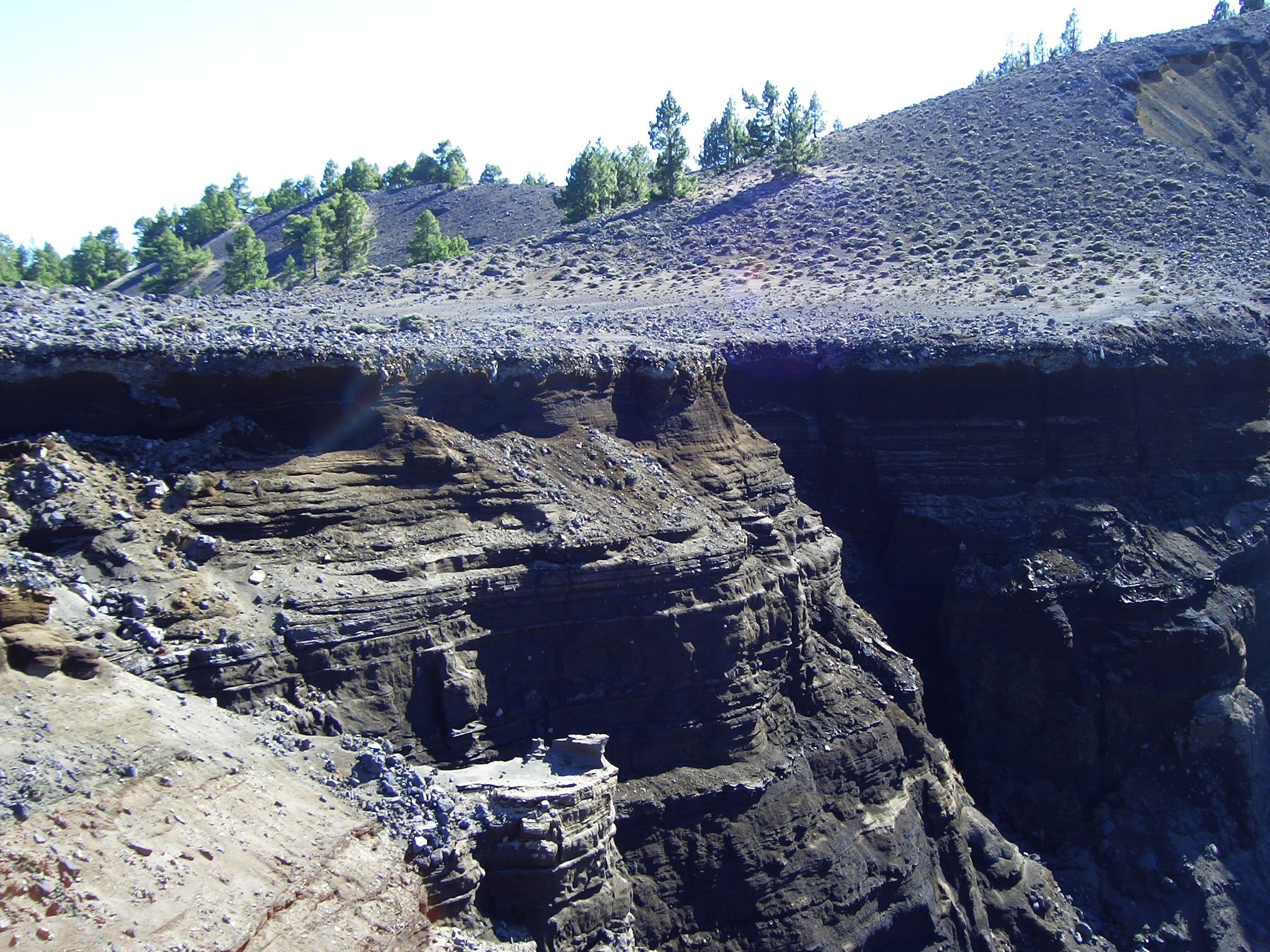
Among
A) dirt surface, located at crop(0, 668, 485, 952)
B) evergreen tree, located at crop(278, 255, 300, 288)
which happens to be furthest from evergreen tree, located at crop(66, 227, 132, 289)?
dirt surface, located at crop(0, 668, 485, 952)

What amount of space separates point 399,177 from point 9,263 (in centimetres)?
2697

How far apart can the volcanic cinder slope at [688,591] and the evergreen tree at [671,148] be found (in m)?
14.9

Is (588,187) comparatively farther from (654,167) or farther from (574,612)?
(574,612)

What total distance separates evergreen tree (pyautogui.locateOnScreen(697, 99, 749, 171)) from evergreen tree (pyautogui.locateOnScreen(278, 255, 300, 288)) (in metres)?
21.1

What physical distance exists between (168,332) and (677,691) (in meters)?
10.1

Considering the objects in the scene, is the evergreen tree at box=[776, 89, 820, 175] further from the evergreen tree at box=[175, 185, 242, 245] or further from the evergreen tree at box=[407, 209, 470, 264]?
the evergreen tree at box=[175, 185, 242, 245]

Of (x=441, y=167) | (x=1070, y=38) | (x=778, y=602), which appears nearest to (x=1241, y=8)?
(x=1070, y=38)

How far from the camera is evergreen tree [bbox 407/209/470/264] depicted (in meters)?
45.9

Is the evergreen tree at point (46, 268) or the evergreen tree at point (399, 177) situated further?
the evergreen tree at point (399, 177)

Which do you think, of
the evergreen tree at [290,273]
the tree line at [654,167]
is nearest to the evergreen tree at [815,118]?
the tree line at [654,167]

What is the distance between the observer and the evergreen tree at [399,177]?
7119cm

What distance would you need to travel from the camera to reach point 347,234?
47.8m

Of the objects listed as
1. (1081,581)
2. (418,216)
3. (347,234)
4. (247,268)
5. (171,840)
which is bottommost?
(1081,581)

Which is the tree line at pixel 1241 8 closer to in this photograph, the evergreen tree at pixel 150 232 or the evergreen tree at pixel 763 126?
the evergreen tree at pixel 763 126
